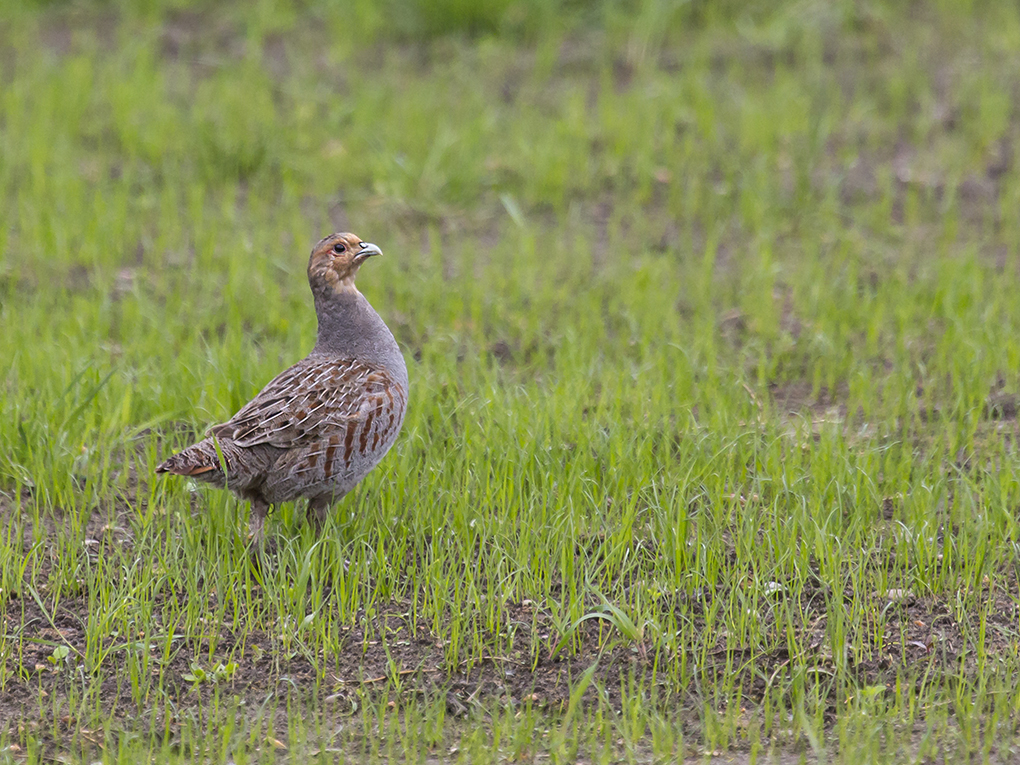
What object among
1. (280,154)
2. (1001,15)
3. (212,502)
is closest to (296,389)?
(212,502)

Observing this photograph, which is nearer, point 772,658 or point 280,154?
point 772,658

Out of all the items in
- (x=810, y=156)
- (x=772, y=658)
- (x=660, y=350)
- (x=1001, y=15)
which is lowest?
(x=772, y=658)

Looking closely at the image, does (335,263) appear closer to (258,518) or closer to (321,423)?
(321,423)

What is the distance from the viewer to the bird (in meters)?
5.11

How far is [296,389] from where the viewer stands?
17.3ft

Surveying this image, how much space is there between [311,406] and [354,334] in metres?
0.45

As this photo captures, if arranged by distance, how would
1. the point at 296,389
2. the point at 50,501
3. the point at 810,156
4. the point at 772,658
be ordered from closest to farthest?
the point at 772,658, the point at 296,389, the point at 50,501, the point at 810,156

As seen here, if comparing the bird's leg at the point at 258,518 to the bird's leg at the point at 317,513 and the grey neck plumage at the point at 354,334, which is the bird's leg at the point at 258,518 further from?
the grey neck plumage at the point at 354,334

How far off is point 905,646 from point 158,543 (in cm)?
294

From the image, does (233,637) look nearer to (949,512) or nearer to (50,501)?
(50,501)

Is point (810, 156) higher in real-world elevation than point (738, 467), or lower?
higher

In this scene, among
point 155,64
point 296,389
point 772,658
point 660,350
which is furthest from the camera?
point 155,64

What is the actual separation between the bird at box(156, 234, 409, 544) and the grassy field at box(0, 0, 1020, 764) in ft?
0.85

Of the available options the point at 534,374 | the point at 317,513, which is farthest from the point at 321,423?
the point at 534,374
